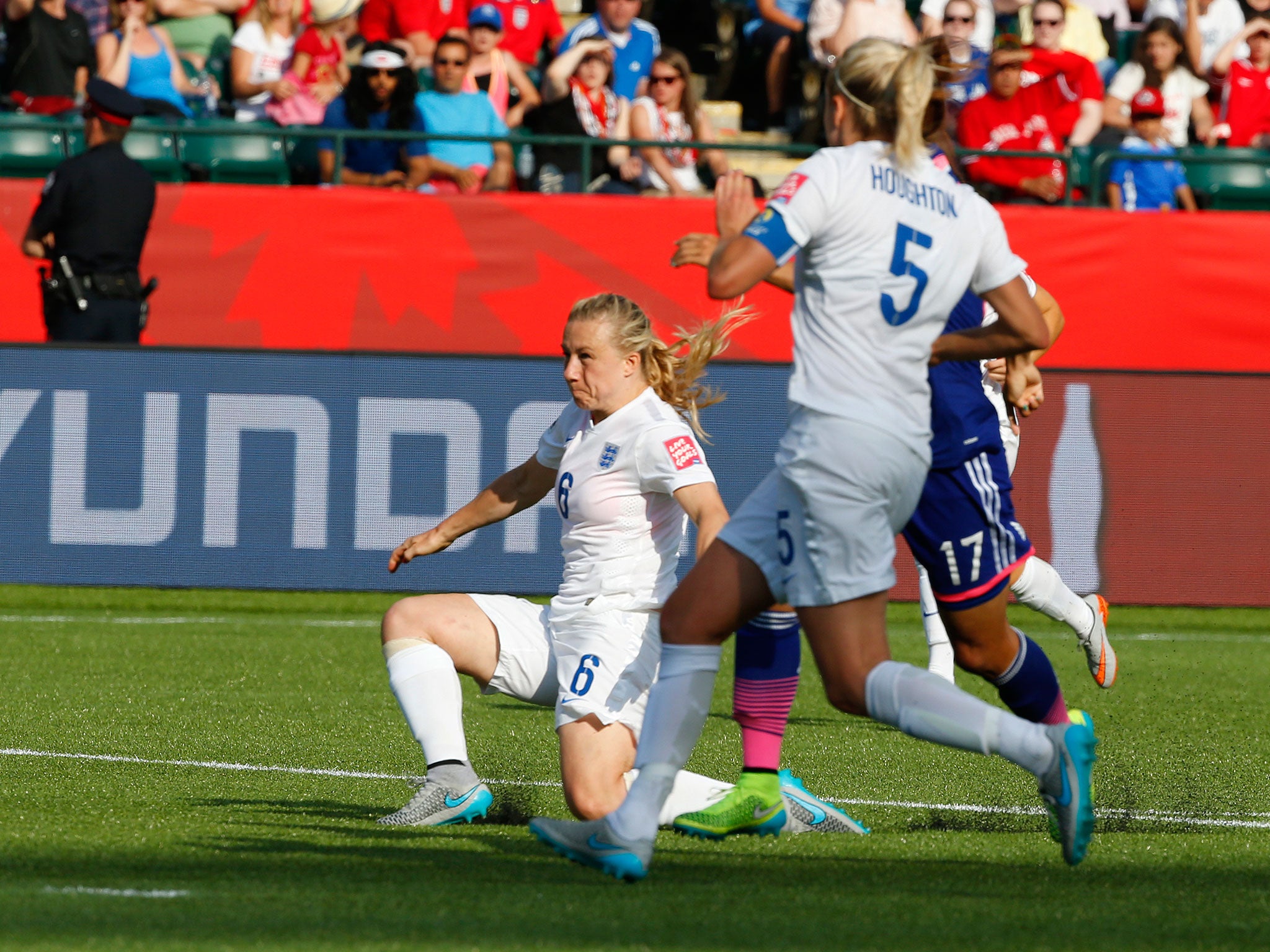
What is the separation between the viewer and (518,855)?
15.4 ft

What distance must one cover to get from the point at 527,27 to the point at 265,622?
6152 millimetres

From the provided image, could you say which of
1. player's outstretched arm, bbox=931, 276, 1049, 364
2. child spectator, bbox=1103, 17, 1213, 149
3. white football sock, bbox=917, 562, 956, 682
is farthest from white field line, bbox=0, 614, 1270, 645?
player's outstretched arm, bbox=931, 276, 1049, 364

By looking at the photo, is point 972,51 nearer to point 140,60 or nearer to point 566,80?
point 566,80

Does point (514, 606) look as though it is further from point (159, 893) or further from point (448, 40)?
point (448, 40)

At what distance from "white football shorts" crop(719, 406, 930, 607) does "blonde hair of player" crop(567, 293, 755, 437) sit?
86 centimetres

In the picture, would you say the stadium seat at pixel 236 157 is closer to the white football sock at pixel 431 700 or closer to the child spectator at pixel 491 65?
the child spectator at pixel 491 65

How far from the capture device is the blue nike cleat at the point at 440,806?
5.09 meters

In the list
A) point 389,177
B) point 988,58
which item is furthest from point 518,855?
point 988,58

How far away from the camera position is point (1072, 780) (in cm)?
415

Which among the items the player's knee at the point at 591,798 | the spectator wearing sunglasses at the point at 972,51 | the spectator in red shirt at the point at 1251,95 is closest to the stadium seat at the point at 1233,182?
the spectator in red shirt at the point at 1251,95

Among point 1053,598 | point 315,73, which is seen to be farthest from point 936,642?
point 315,73

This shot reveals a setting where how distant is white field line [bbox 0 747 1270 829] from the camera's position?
543cm

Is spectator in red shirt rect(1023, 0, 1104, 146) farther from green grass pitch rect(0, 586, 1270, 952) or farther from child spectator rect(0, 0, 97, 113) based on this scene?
child spectator rect(0, 0, 97, 113)

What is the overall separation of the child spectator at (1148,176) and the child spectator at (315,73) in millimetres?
5661
